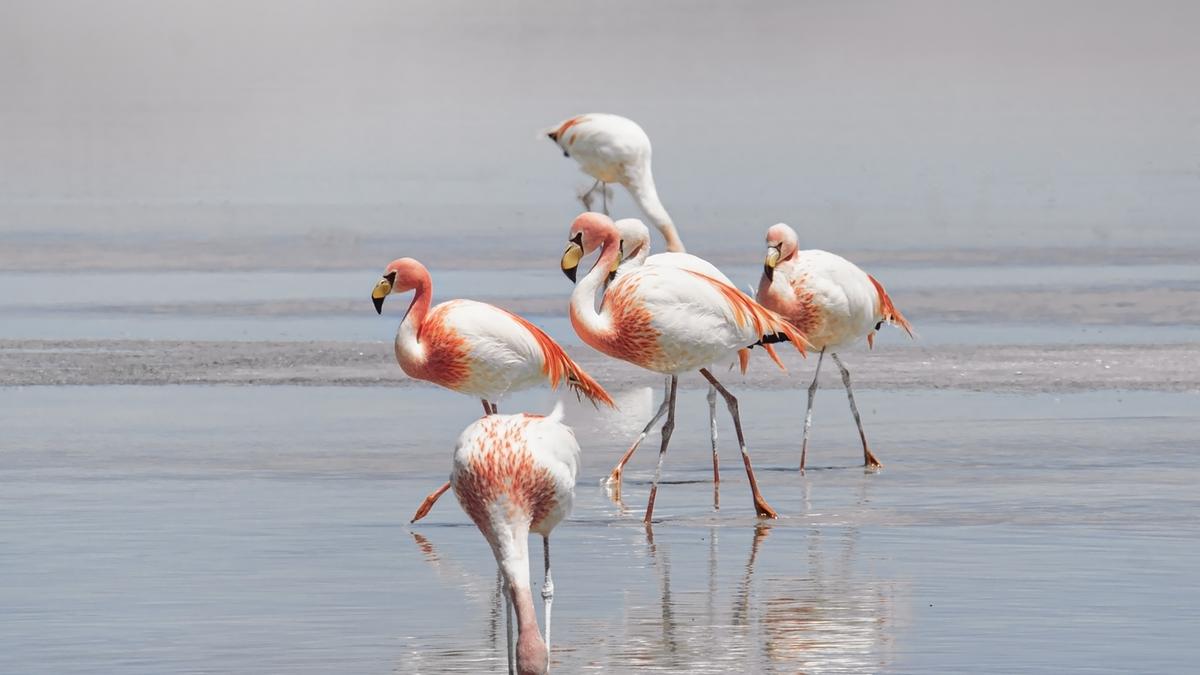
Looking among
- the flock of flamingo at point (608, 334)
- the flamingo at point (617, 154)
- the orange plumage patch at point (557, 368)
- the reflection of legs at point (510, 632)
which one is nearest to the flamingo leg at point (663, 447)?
the flock of flamingo at point (608, 334)

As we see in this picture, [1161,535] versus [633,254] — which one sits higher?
Answer: [633,254]

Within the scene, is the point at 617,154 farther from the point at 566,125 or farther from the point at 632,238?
the point at 632,238

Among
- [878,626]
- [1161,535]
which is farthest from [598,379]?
[878,626]

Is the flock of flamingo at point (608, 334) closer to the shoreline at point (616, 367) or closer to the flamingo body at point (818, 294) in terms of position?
the flamingo body at point (818, 294)

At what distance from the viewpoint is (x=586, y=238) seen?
9.67m

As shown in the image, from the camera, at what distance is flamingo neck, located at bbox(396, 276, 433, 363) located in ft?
31.9

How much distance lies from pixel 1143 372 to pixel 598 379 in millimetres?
3196

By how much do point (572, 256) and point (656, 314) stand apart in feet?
1.38

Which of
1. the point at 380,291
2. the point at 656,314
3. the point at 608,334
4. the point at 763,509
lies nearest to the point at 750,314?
the point at 656,314

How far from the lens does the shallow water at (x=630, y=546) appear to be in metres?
6.83

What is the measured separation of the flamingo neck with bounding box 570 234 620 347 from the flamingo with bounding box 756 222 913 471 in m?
1.34

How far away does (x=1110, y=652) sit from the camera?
663cm

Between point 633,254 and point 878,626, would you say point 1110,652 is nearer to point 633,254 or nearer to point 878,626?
point 878,626

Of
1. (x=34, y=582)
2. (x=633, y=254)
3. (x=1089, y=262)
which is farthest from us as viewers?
(x=1089, y=262)
